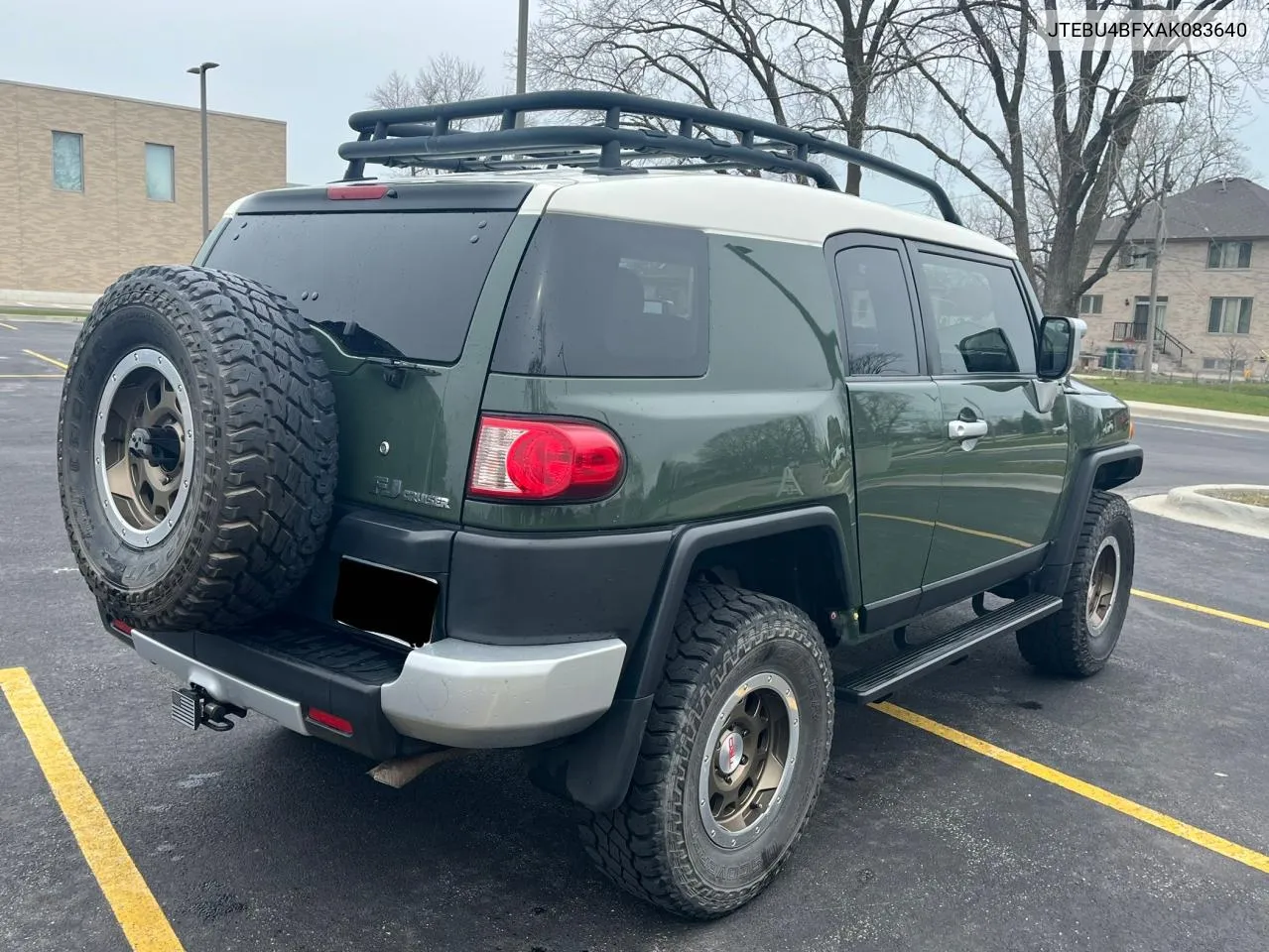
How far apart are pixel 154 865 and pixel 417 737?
1123mm

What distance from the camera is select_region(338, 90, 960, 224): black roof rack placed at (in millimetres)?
3104

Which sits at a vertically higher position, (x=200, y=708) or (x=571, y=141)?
(x=571, y=141)

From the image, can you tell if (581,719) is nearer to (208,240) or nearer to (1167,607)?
(208,240)

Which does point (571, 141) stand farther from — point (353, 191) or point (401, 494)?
point (401, 494)

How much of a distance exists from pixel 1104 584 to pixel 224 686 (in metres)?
4.11

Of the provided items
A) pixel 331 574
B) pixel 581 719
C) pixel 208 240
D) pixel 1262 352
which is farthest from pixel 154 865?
pixel 1262 352

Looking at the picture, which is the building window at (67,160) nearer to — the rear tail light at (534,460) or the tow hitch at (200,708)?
the tow hitch at (200,708)

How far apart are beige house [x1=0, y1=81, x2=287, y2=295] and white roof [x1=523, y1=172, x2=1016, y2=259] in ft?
135

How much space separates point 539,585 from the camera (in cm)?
253

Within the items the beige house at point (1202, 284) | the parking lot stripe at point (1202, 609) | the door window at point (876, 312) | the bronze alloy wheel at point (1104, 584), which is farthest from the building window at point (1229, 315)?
the door window at point (876, 312)

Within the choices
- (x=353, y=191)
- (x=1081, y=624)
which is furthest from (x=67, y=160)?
(x=1081, y=624)

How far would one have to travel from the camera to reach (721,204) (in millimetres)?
3037

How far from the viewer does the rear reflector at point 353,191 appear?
3079 millimetres

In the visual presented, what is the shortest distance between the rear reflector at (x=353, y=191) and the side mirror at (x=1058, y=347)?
284 centimetres
